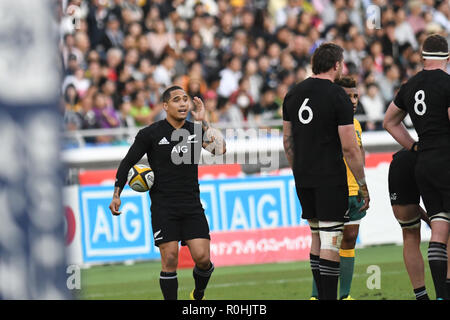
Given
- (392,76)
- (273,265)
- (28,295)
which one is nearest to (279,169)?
(273,265)

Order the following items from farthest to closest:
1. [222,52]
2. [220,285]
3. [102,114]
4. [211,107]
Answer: [222,52]
[211,107]
[102,114]
[220,285]

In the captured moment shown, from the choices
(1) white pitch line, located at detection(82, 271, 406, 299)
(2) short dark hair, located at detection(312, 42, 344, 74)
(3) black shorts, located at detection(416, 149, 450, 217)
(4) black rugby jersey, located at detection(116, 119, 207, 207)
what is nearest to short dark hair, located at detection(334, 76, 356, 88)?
(2) short dark hair, located at detection(312, 42, 344, 74)

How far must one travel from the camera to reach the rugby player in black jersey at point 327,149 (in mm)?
6609

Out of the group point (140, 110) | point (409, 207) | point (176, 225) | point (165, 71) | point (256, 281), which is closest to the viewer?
point (409, 207)

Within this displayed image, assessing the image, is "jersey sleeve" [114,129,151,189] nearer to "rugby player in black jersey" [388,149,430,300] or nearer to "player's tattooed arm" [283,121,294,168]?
"player's tattooed arm" [283,121,294,168]

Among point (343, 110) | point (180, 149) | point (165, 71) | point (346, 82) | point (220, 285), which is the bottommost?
point (220, 285)

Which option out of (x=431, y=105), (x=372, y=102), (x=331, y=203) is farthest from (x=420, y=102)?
(x=372, y=102)

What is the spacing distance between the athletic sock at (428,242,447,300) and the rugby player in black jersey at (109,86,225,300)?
2.09 metres

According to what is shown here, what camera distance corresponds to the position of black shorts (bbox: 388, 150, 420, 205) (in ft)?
23.5

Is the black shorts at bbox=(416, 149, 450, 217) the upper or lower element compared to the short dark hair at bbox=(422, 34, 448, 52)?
lower

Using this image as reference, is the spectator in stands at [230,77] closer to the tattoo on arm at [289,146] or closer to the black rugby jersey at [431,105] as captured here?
the tattoo on arm at [289,146]

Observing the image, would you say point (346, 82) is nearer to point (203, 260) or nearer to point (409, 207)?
point (409, 207)

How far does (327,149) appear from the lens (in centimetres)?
673

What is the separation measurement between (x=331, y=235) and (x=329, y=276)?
34 centimetres
